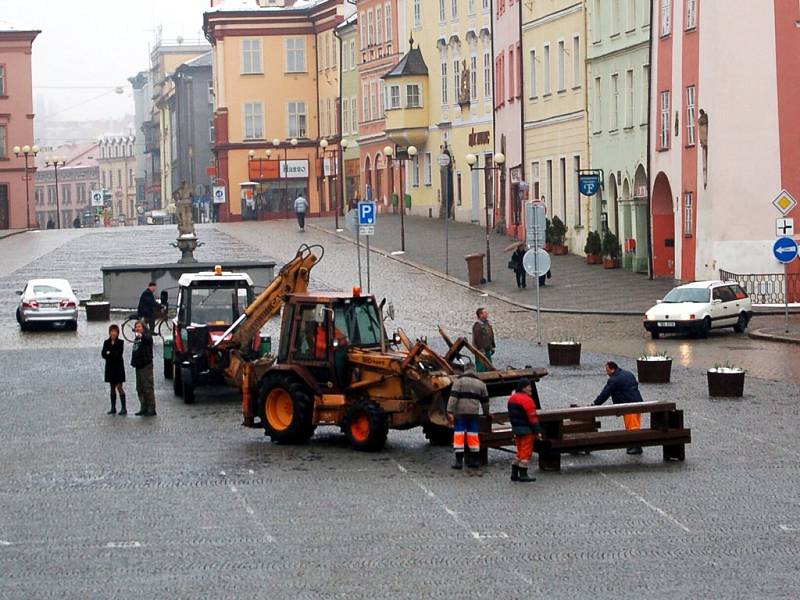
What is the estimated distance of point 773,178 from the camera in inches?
1949

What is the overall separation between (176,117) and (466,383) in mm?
126002

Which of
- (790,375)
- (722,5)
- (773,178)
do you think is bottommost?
(790,375)

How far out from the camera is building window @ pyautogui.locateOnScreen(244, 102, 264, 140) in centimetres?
11306

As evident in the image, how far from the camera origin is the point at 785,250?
134 ft

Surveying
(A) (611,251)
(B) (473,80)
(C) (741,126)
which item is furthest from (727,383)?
(B) (473,80)

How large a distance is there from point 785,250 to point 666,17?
50.1 ft

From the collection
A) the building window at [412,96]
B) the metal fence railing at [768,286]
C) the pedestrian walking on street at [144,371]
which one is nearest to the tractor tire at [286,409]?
the pedestrian walking on street at [144,371]

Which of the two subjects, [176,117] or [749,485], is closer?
[749,485]

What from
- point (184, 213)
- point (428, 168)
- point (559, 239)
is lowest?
point (559, 239)

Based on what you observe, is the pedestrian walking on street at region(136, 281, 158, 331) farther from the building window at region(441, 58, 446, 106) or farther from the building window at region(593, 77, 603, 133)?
the building window at region(441, 58, 446, 106)

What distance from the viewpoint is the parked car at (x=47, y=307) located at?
45.0 metres

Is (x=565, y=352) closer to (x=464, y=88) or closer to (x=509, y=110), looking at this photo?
(x=509, y=110)

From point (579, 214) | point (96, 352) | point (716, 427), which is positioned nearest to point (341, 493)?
point (716, 427)

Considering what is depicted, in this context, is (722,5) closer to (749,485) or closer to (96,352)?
(96,352)
